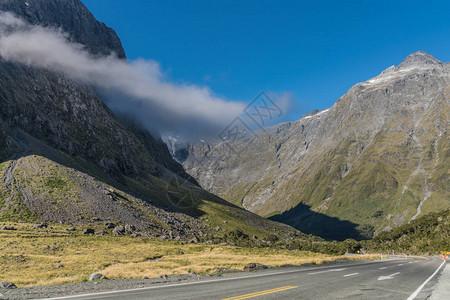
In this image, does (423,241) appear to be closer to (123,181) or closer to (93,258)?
(93,258)

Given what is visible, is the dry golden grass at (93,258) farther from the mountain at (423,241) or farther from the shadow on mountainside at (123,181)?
the mountain at (423,241)

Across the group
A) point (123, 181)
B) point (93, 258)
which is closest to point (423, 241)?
point (93, 258)

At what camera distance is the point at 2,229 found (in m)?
69.4

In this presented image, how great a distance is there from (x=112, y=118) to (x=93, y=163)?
184 ft

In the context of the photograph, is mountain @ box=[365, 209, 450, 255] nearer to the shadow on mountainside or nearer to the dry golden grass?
the dry golden grass

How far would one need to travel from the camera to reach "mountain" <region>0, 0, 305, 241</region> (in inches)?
3723

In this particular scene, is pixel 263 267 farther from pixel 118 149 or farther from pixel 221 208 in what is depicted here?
pixel 118 149

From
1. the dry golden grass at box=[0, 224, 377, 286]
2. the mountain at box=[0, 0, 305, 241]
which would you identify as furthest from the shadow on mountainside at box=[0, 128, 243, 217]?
the dry golden grass at box=[0, 224, 377, 286]

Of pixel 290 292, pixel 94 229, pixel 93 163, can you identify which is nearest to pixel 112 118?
pixel 93 163

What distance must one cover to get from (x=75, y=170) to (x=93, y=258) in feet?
272

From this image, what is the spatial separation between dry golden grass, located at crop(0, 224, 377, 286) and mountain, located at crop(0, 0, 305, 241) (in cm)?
1807

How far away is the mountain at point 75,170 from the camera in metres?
94.6

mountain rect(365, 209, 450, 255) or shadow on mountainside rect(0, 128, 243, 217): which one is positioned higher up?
shadow on mountainside rect(0, 128, 243, 217)

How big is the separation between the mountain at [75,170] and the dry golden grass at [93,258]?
59.3 ft
